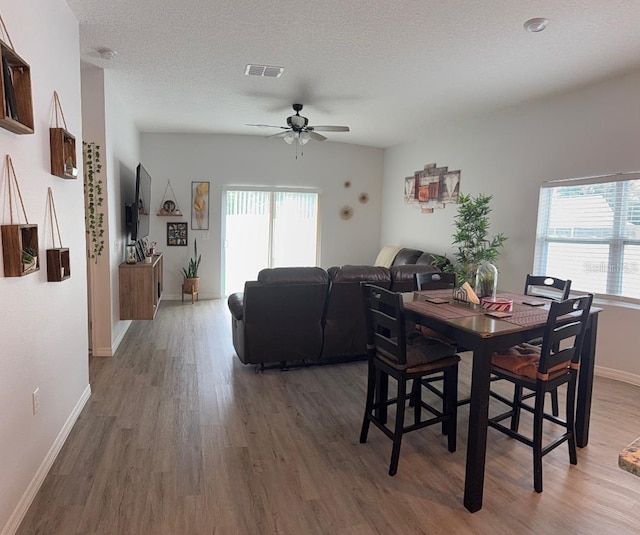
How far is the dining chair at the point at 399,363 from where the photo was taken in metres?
2.26

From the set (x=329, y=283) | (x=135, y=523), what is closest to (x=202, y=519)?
(x=135, y=523)

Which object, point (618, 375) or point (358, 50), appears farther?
point (618, 375)

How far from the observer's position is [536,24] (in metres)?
2.78

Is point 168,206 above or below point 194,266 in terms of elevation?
above

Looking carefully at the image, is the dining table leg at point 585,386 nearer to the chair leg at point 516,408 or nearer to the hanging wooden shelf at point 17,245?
the chair leg at point 516,408

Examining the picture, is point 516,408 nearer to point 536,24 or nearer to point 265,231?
point 536,24

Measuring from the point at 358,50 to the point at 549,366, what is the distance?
2.71 meters

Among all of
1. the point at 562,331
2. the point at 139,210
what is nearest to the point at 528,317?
the point at 562,331

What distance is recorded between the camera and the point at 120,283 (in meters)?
4.38

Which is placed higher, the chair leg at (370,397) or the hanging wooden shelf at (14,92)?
the hanging wooden shelf at (14,92)

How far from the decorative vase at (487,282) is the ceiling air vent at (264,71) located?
8.39 ft

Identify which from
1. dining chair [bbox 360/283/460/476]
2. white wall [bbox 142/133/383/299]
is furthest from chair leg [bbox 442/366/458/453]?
white wall [bbox 142/133/383/299]

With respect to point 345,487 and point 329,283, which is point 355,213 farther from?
point 345,487

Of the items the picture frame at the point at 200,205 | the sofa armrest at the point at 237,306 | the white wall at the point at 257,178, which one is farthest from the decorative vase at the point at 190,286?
the sofa armrest at the point at 237,306
